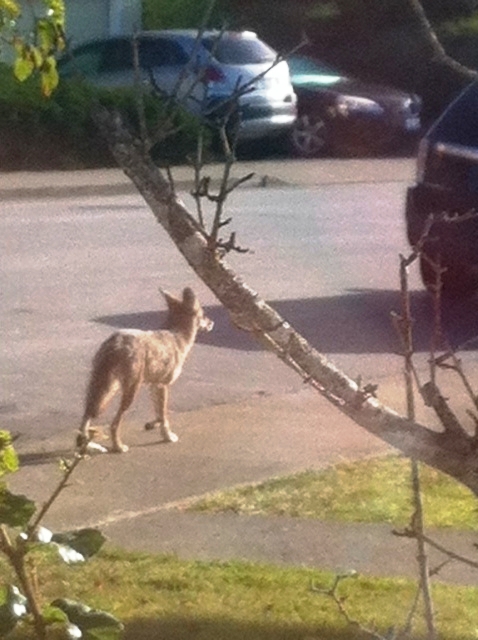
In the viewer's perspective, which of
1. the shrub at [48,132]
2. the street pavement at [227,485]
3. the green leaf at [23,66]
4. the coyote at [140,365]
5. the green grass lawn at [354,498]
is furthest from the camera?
the shrub at [48,132]

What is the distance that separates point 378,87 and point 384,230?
10.7m

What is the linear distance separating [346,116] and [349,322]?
14.5m

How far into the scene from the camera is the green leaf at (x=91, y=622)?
10.9ft

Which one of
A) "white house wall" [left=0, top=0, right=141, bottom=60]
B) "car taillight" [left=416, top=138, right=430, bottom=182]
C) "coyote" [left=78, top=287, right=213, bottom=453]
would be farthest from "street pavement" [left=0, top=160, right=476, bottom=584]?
"white house wall" [left=0, top=0, right=141, bottom=60]

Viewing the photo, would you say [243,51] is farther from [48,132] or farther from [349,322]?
[349,322]

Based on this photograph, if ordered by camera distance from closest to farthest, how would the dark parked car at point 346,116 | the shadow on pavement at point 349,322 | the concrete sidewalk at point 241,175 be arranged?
the shadow on pavement at point 349,322 < the concrete sidewalk at point 241,175 < the dark parked car at point 346,116

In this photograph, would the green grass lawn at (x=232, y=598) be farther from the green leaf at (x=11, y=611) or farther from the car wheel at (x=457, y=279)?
the car wheel at (x=457, y=279)

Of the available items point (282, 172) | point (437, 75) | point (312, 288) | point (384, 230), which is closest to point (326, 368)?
point (312, 288)

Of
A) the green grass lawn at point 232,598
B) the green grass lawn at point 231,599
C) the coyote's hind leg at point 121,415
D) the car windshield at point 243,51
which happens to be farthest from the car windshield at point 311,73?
the green grass lawn at point 231,599

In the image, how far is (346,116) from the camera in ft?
83.6

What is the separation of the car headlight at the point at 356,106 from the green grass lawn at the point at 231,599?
2007 centimetres

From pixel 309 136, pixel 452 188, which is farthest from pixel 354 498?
pixel 309 136

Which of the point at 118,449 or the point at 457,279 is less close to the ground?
the point at 118,449

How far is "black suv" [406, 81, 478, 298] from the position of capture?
10633 mm
